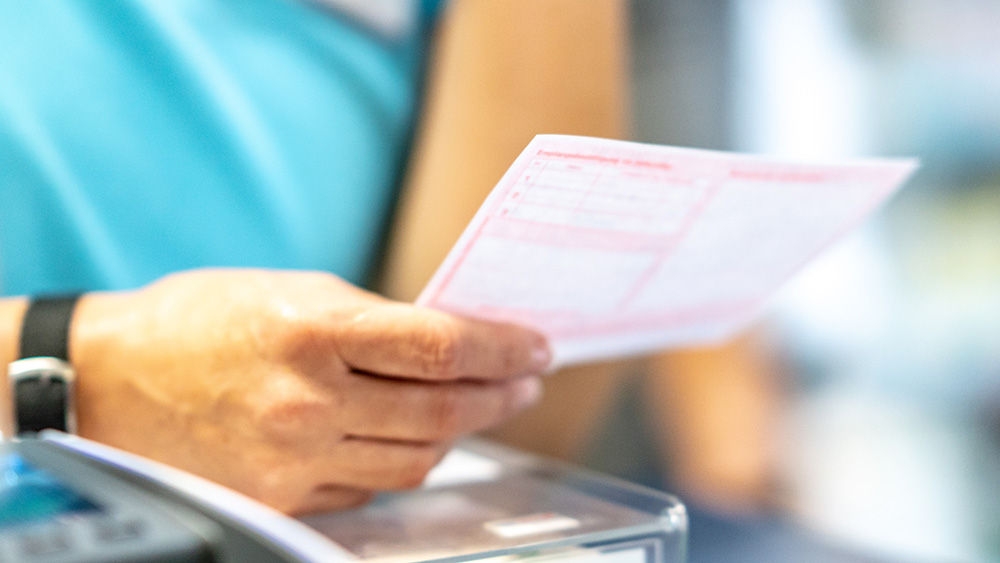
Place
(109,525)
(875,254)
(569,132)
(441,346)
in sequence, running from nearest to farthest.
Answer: (109,525), (441,346), (569,132), (875,254)

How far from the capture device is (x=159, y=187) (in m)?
0.64

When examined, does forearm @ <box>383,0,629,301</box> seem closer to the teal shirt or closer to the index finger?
the teal shirt

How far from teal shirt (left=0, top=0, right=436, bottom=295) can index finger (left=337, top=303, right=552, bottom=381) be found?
34 cm

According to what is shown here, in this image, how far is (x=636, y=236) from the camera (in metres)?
0.37

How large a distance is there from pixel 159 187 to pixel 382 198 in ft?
0.62

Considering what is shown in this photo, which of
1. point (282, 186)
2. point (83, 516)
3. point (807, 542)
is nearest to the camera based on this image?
point (83, 516)

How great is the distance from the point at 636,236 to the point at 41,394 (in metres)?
0.31

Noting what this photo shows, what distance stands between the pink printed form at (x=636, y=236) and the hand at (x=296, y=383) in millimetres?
25

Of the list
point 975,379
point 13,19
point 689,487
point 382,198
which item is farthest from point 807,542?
point 13,19

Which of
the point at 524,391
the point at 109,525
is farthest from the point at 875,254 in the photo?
the point at 109,525

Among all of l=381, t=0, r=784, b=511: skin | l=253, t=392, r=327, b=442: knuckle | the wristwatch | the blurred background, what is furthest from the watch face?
the blurred background

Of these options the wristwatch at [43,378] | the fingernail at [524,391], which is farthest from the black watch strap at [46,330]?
the fingernail at [524,391]

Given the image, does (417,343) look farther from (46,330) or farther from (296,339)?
(46,330)

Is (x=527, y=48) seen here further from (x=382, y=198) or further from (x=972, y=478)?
(x=972, y=478)
